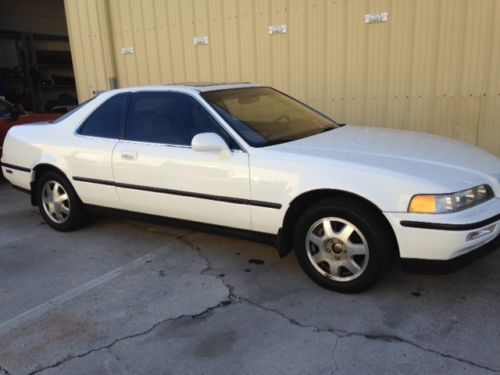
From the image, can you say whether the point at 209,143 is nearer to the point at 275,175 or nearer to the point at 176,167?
the point at 176,167

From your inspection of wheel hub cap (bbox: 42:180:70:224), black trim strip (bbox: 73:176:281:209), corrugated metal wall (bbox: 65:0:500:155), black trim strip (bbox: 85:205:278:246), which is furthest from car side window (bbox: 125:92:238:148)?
corrugated metal wall (bbox: 65:0:500:155)

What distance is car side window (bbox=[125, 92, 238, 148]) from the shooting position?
151 inches

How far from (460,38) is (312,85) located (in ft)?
6.33

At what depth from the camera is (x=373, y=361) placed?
2.58 metres

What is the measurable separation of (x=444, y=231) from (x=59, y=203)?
12.1 ft

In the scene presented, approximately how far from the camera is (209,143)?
11.5ft

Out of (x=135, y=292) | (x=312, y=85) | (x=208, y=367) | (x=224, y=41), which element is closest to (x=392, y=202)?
(x=208, y=367)

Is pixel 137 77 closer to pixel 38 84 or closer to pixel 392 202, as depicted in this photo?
pixel 392 202

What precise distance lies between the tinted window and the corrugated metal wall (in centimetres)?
298

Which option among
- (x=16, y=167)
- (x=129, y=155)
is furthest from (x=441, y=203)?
(x=16, y=167)

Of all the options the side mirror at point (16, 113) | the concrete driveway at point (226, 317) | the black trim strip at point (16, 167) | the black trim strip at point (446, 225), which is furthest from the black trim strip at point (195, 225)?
the side mirror at point (16, 113)

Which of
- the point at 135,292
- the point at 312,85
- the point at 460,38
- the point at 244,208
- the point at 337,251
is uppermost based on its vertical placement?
the point at 460,38

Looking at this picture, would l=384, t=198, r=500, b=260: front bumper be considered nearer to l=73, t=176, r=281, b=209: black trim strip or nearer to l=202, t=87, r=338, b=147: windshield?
l=73, t=176, r=281, b=209: black trim strip

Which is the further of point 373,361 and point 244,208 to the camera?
point 244,208
